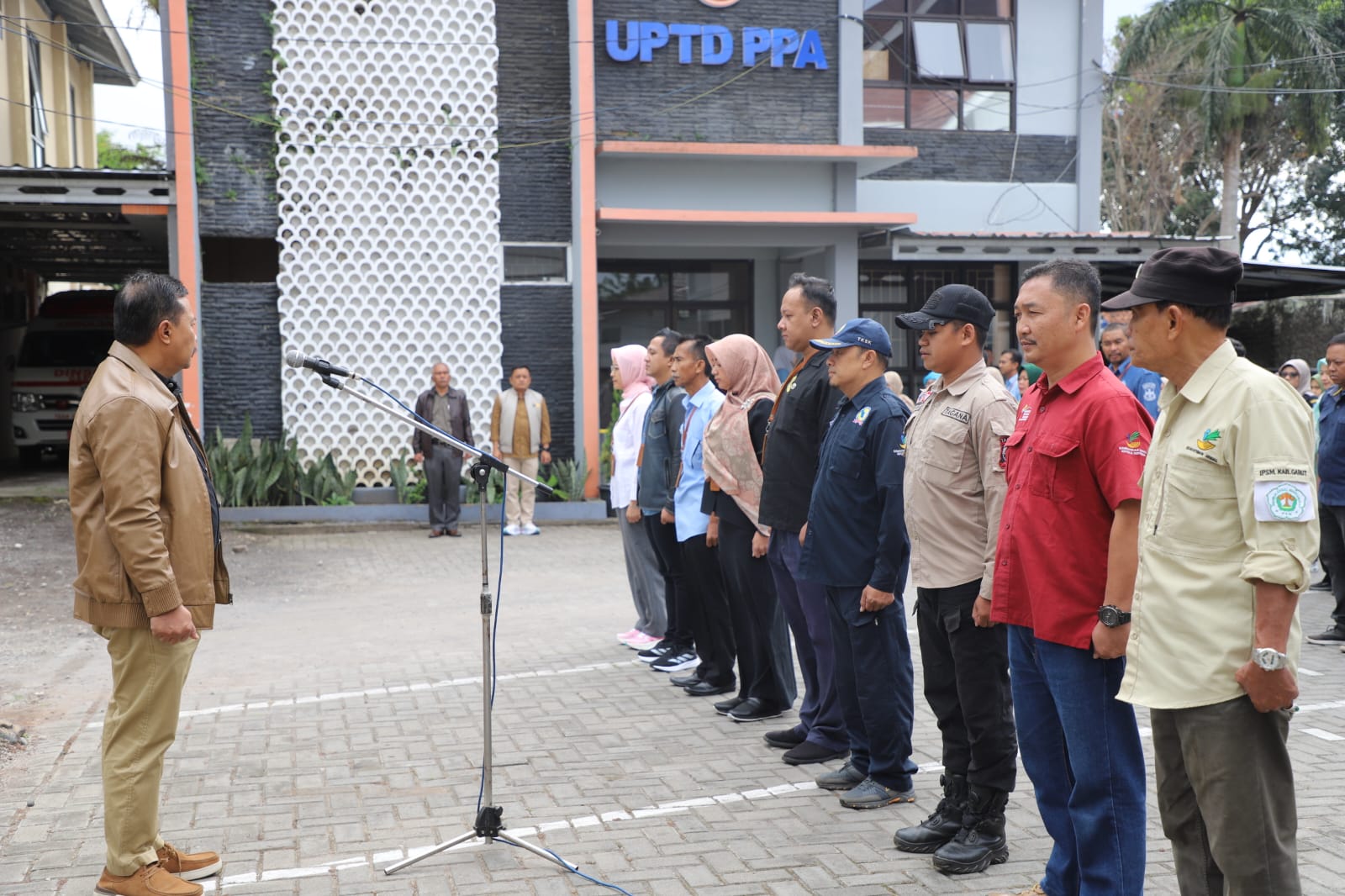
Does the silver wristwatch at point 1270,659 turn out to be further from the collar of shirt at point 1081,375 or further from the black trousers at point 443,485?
the black trousers at point 443,485

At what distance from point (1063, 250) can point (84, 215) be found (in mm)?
13415

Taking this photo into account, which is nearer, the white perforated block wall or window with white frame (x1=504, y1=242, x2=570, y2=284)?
the white perforated block wall

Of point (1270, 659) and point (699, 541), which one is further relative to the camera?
point (699, 541)

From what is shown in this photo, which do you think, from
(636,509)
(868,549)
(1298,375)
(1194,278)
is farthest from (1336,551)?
(1194,278)

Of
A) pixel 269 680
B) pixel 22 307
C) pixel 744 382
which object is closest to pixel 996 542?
pixel 744 382

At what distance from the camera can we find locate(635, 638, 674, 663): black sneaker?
815cm

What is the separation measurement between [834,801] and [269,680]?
4.12 m

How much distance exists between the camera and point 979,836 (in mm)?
4551

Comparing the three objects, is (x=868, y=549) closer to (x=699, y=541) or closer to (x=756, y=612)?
(x=756, y=612)

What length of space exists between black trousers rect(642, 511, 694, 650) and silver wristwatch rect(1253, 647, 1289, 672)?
497 cm

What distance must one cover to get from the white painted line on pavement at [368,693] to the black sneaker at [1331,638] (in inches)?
197

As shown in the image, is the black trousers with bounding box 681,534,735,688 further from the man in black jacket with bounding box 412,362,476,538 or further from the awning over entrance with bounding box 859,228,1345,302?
the awning over entrance with bounding box 859,228,1345,302

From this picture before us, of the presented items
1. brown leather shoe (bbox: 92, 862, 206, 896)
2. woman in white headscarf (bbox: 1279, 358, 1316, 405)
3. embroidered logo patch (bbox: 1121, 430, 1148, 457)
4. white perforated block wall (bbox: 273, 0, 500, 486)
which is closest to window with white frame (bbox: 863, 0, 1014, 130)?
white perforated block wall (bbox: 273, 0, 500, 486)

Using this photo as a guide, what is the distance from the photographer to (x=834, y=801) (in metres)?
5.32
